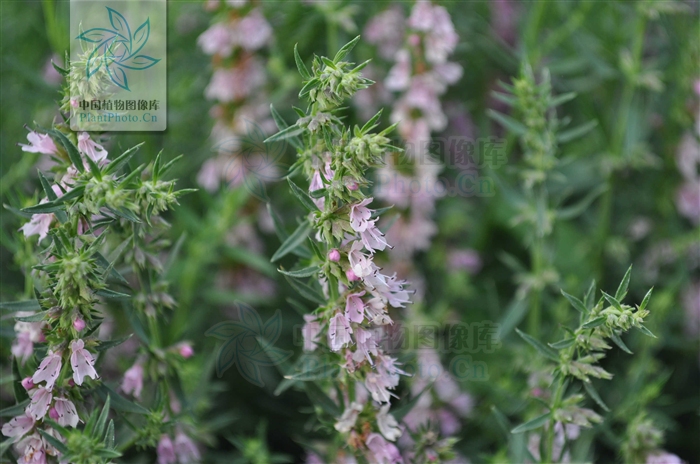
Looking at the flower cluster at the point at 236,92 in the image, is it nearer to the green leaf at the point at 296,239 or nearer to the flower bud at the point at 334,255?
the green leaf at the point at 296,239

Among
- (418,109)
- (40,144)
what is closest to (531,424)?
(40,144)

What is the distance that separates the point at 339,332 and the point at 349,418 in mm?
198

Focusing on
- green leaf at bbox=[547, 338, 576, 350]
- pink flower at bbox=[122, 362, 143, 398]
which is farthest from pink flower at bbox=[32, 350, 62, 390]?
green leaf at bbox=[547, 338, 576, 350]

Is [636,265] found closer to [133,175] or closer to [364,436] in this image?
[364,436]

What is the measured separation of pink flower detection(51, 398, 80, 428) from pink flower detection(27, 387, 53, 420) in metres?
0.02

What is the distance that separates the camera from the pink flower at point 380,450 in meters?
1.30

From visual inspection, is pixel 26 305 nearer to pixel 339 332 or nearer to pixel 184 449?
pixel 184 449

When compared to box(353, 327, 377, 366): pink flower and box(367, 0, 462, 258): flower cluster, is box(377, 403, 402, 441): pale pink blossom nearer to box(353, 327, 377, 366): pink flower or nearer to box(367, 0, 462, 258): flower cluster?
box(353, 327, 377, 366): pink flower

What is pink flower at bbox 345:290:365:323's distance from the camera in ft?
3.90

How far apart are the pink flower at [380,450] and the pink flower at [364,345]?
18cm

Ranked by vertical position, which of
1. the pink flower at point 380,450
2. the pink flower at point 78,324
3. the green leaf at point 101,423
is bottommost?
the pink flower at point 380,450

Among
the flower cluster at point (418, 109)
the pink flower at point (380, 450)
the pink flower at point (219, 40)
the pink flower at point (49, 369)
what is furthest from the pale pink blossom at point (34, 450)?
the pink flower at point (219, 40)

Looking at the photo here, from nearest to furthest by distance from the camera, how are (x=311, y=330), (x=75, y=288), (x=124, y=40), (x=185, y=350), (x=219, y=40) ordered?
(x=75, y=288) < (x=311, y=330) < (x=185, y=350) < (x=124, y=40) < (x=219, y=40)

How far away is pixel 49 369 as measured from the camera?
1155 mm
